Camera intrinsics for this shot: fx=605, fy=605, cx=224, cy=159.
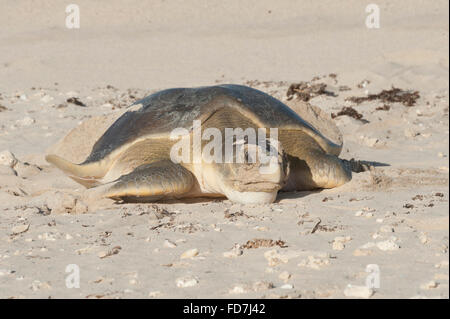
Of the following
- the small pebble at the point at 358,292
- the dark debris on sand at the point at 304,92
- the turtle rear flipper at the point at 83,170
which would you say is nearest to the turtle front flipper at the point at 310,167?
the turtle rear flipper at the point at 83,170

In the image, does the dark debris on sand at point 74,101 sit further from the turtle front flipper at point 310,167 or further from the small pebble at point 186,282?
the small pebble at point 186,282

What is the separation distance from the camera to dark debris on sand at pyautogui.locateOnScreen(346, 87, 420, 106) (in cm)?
976

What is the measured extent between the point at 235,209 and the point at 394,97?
21.6 ft

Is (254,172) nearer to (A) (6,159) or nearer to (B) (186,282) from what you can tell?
(B) (186,282)

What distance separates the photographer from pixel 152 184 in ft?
14.9

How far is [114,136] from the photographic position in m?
5.55

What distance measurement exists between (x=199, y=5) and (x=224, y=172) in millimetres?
27454

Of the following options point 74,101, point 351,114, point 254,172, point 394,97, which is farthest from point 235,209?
point 74,101

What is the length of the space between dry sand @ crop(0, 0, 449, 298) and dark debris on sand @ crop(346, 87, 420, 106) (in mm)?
154

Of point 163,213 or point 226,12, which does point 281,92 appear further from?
point 226,12

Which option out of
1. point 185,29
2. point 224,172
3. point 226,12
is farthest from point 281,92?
point 226,12

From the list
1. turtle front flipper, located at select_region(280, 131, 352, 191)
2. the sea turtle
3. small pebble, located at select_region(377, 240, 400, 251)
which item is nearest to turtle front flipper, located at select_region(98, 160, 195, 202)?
the sea turtle

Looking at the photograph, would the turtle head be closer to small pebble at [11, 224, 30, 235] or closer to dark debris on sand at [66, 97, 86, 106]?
small pebble at [11, 224, 30, 235]

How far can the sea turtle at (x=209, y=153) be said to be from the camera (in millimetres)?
4430
